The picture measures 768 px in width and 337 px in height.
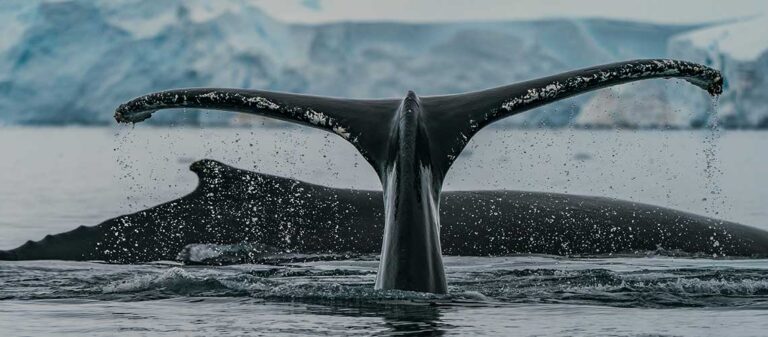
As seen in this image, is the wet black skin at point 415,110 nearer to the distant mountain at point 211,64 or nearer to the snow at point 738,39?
the distant mountain at point 211,64

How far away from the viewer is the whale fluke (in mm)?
5773

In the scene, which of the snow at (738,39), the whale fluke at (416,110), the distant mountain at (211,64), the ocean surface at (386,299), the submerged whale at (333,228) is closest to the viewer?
the ocean surface at (386,299)

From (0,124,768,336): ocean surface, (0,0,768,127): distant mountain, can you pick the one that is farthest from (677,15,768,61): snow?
(0,124,768,336): ocean surface

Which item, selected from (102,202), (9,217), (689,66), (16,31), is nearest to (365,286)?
(689,66)

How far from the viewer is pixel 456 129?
6.03m

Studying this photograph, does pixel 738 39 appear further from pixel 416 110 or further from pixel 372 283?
pixel 416 110

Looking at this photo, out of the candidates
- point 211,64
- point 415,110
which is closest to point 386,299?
point 415,110

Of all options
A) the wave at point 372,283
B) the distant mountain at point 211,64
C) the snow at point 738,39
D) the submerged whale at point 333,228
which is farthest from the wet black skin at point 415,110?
the snow at point 738,39

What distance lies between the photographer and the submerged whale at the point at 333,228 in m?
8.21

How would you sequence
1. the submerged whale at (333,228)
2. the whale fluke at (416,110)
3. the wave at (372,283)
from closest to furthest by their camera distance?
the whale fluke at (416,110), the wave at (372,283), the submerged whale at (333,228)

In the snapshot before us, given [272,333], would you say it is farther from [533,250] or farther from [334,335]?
[533,250]

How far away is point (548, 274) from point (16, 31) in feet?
210

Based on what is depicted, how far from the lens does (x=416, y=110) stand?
597cm

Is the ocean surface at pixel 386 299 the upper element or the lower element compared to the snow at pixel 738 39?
lower
